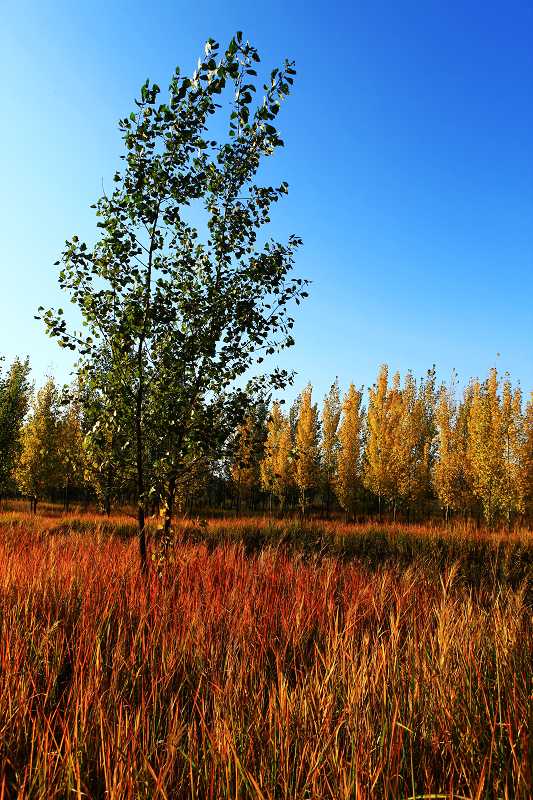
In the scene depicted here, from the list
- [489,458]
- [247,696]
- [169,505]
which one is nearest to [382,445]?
[489,458]

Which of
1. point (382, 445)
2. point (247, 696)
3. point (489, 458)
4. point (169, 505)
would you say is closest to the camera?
point (247, 696)

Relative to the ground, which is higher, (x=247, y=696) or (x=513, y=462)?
(x=513, y=462)

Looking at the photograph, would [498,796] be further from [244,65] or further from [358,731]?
[244,65]

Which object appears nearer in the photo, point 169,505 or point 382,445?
point 169,505

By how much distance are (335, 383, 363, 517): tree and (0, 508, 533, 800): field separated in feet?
87.4

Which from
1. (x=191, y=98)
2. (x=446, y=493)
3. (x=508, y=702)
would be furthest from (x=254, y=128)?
(x=446, y=493)

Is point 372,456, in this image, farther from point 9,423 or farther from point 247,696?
point 247,696

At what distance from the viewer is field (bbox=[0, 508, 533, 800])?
78.6 inches

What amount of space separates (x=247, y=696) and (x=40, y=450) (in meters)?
28.7

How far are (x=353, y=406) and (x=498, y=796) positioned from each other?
3252 centimetres

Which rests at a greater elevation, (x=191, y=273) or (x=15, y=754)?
(x=191, y=273)

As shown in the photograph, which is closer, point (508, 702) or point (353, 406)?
point (508, 702)

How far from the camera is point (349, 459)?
1266 inches

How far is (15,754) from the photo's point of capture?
2338mm
